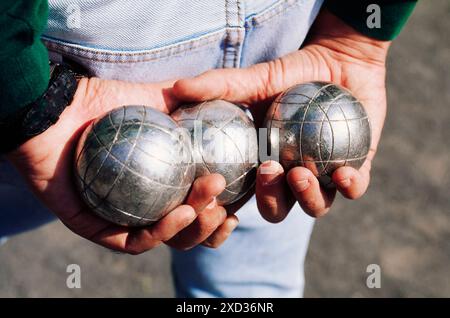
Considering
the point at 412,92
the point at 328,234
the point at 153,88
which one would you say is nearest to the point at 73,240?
the point at 328,234

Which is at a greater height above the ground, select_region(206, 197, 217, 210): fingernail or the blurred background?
select_region(206, 197, 217, 210): fingernail

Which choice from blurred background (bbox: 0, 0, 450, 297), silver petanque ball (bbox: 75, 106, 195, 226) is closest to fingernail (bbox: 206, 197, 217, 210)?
silver petanque ball (bbox: 75, 106, 195, 226)

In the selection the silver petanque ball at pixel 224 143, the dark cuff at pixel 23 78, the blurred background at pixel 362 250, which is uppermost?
the dark cuff at pixel 23 78

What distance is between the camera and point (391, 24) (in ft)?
6.84

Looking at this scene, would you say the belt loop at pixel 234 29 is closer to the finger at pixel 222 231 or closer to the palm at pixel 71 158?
the palm at pixel 71 158

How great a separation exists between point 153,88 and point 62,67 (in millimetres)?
317

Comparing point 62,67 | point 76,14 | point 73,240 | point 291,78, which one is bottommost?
point 73,240

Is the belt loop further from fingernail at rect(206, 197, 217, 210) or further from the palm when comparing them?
fingernail at rect(206, 197, 217, 210)

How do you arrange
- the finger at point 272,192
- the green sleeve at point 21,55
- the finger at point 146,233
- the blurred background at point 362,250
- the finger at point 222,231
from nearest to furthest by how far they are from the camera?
the green sleeve at point 21,55, the finger at point 146,233, the finger at point 272,192, the finger at point 222,231, the blurred background at point 362,250

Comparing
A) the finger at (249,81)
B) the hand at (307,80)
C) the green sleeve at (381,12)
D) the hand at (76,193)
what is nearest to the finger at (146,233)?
the hand at (76,193)

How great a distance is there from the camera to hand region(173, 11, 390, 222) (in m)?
1.86

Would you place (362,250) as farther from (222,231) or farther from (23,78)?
(23,78)

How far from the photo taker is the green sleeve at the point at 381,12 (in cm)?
202
